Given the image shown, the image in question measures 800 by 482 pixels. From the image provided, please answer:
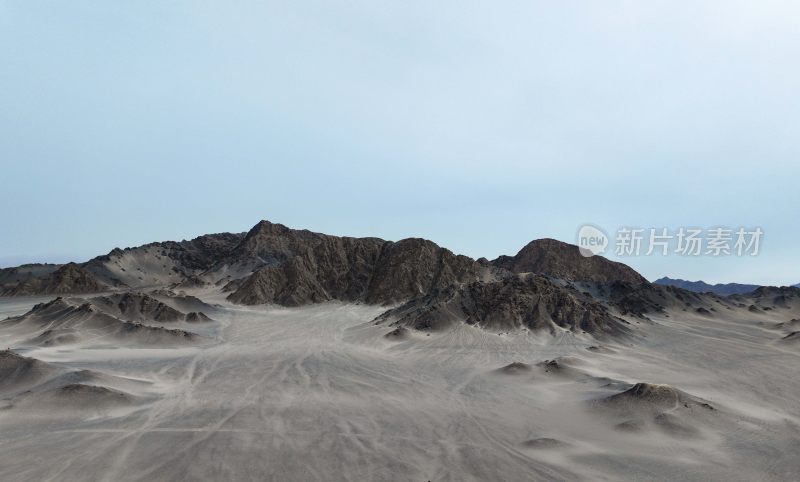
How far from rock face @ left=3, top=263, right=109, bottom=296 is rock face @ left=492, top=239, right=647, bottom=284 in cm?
10181

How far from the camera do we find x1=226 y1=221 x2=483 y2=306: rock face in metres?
82.9

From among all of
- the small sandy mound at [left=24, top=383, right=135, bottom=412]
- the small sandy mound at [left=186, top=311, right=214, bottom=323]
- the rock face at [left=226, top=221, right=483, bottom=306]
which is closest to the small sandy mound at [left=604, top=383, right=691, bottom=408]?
the small sandy mound at [left=24, top=383, right=135, bottom=412]

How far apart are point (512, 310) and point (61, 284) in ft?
300

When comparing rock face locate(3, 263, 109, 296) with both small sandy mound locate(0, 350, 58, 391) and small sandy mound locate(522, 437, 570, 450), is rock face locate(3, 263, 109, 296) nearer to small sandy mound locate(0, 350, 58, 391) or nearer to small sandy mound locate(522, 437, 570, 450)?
small sandy mound locate(0, 350, 58, 391)

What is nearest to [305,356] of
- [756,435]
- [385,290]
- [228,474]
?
[228,474]

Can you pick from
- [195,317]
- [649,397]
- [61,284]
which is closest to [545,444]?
[649,397]

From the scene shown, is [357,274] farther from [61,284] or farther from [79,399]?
[79,399]

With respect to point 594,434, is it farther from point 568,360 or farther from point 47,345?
point 47,345

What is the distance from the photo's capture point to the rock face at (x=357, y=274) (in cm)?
8294

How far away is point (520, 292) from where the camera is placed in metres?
58.3

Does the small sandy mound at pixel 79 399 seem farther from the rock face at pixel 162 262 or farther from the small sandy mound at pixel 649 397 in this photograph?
the rock face at pixel 162 262

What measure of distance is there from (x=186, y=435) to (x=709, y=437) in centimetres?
2429

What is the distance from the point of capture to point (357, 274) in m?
91.6

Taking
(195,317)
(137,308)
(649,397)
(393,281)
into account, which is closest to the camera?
(649,397)
